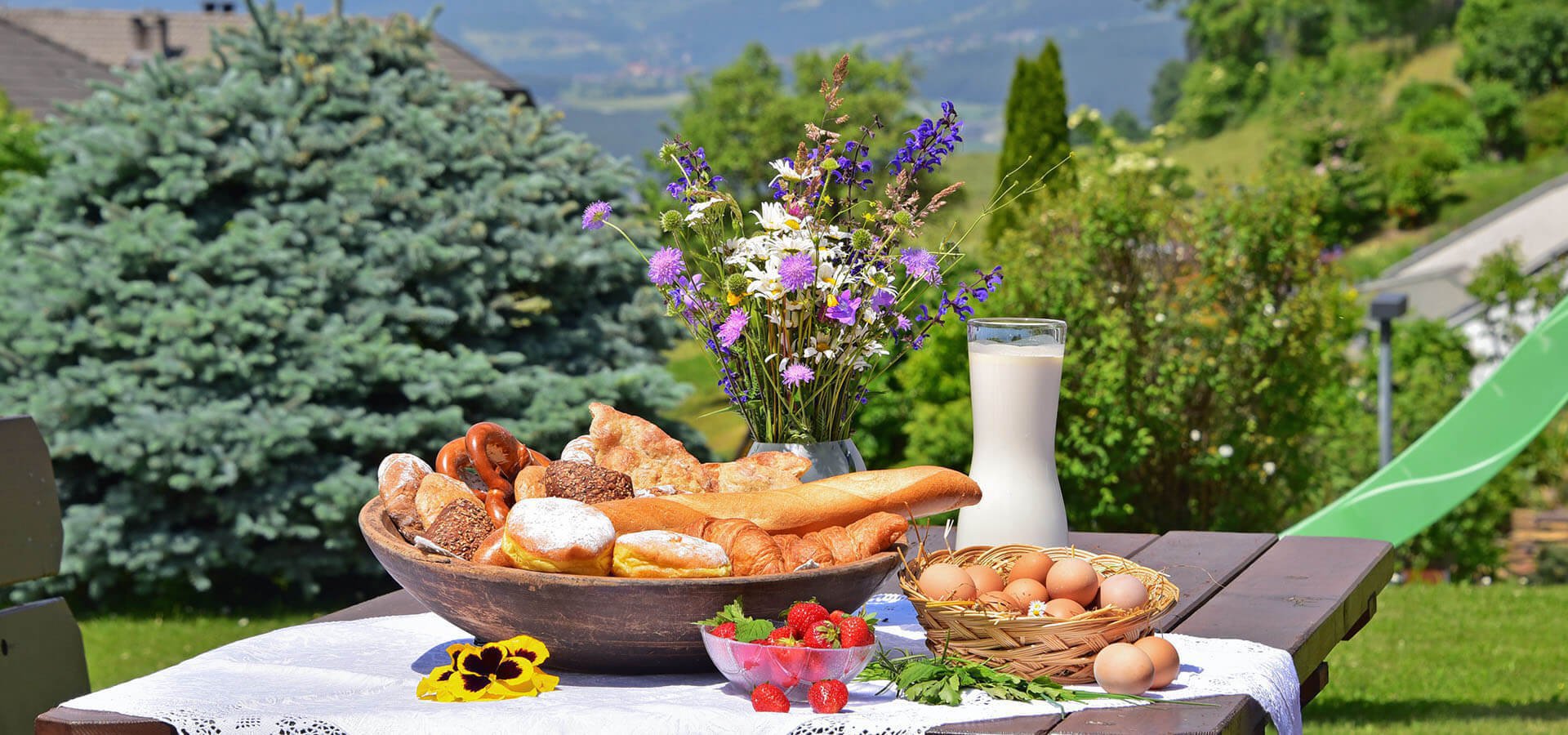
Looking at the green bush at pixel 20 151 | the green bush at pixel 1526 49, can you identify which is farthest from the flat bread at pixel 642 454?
the green bush at pixel 1526 49

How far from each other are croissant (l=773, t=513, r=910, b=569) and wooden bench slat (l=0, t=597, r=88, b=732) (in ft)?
4.78

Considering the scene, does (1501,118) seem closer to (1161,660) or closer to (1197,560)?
(1197,560)

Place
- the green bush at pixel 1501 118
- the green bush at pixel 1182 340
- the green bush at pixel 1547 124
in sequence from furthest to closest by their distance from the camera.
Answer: the green bush at pixel 1501 118 < the green bush at pixel 1547 124 < the green bush at pixel 1182 340

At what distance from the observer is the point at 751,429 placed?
2191mm

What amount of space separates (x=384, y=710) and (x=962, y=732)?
0.63m

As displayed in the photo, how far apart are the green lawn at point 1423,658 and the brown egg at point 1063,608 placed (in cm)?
282

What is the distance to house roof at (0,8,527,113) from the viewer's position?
63.8 ft

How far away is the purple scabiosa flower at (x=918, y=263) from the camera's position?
2070 mm

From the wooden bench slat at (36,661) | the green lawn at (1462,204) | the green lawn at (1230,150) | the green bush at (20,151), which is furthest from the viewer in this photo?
the green lawn at (1230,150)

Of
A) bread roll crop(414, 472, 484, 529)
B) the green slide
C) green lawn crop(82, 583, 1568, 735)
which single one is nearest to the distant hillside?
green lawn crop(82, 583, 1568, 735)

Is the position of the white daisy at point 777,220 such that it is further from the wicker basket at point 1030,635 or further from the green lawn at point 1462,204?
the green lawn at point 1462,204

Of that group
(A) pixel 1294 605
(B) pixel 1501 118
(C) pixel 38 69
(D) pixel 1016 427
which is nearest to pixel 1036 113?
(D) pixel 1016 427

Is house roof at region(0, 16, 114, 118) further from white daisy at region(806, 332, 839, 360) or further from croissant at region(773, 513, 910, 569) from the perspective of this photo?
croissant at region(773, 513, 910, 569)

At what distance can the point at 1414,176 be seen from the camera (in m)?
20.0
